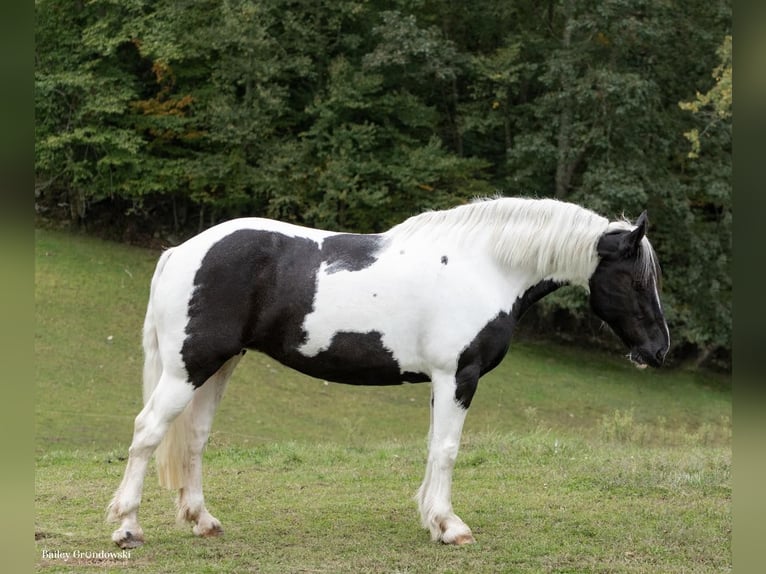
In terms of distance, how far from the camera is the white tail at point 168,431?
5.13m

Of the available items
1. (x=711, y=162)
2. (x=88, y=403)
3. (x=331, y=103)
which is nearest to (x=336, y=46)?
(x=331, y=103)

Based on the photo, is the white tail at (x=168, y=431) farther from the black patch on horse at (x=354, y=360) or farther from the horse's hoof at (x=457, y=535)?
the horse's hoof at (x=457, y=535)

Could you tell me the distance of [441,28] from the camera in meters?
24.6

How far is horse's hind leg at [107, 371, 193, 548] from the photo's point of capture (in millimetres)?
4871

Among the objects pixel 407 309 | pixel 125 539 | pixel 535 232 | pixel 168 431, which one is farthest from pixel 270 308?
pixel 535 232

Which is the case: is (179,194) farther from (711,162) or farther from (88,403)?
(711,162)

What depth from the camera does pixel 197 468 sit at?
527 cm

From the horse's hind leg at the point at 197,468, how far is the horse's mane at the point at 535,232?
1518mm

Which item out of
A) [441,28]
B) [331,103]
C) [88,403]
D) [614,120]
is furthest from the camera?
[441,28]

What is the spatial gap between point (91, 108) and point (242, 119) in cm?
435

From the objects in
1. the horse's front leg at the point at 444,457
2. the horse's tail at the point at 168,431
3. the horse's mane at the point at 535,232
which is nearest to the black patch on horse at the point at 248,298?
the horse's tail at the point at 168,431

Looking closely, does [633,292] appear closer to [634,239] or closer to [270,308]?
[634,239]

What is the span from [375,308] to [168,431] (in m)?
1.43

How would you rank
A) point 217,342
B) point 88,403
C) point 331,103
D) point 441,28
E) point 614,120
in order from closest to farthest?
point 217,342, point 88,403, point 614,120, point 331,103, point 441,28
